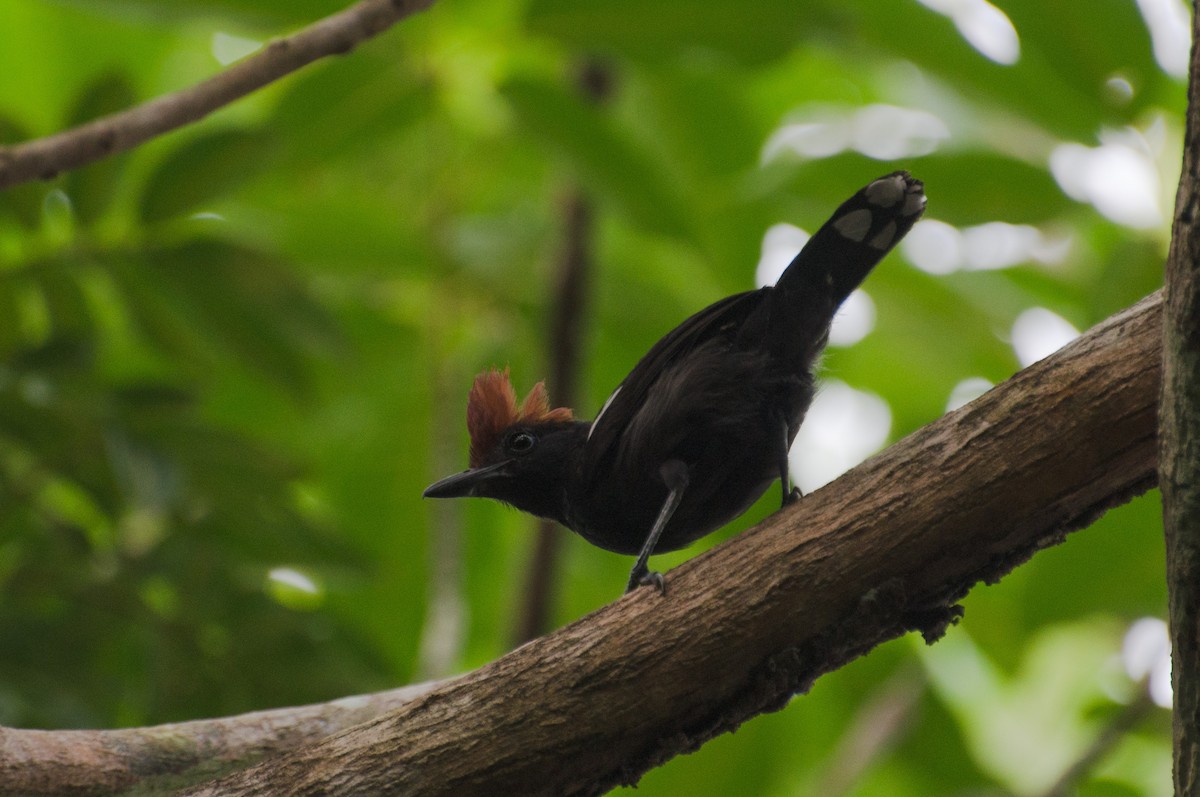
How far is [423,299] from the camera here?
5.31 m

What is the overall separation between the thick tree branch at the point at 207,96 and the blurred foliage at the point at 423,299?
2.82ft

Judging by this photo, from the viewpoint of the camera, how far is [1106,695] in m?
5.69

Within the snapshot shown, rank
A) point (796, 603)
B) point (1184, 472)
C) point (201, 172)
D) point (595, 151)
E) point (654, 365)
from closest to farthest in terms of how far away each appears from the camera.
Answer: point (1184, 472), point (796, 603), point (654, 365), point (201, 172), point (595, 151)

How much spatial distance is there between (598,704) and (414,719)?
1.31 feet

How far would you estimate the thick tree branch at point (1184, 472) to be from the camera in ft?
6.91

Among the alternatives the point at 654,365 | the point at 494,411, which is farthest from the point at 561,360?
the point at 654,365

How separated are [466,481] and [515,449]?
180 mm

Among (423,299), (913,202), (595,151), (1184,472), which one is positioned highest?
(423,299)

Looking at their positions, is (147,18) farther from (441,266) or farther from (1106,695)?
(1106,695)

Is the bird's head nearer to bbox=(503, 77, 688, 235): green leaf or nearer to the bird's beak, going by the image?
the bird's beak

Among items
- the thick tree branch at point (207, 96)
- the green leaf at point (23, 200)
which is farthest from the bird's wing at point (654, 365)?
the green leaf at point (23, 200)

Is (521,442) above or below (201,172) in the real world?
below

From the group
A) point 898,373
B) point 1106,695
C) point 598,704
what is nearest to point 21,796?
point 598,704

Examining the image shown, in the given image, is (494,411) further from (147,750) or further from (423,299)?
(147,750)
